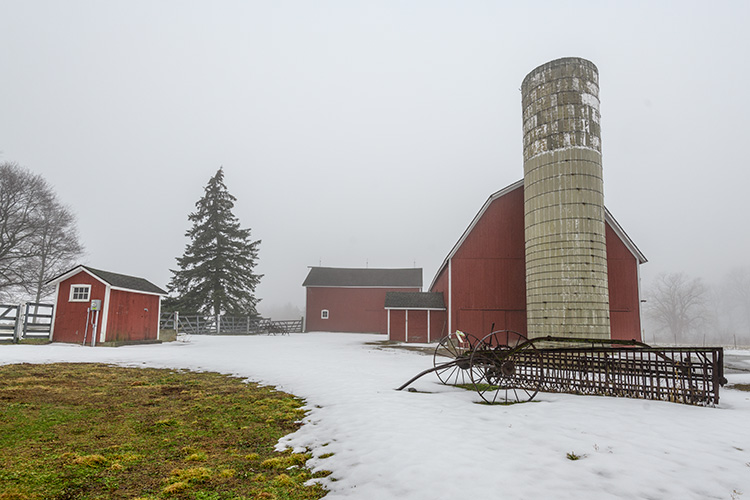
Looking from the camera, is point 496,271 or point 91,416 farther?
point 496,271

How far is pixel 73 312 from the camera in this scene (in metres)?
18.0

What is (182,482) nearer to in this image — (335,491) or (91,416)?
(335,491)

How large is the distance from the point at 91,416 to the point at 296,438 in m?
3.11

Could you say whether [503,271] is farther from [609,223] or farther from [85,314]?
[85,314]

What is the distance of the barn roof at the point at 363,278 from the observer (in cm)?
4091

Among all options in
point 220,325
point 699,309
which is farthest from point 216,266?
point 699,309

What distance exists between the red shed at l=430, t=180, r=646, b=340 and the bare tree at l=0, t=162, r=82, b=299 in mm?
28631

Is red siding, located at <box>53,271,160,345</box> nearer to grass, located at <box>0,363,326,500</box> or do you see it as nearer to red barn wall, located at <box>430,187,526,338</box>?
grass, located at <box>0,363,326,500</box>

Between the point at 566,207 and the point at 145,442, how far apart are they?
528 inches

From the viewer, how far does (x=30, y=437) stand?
184 inches

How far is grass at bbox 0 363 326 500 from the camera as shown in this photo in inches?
140

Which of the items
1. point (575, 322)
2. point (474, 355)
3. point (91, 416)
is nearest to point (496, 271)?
point (575, 322)

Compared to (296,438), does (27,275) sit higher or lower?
higher

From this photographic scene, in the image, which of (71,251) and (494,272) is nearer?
(494,272)
